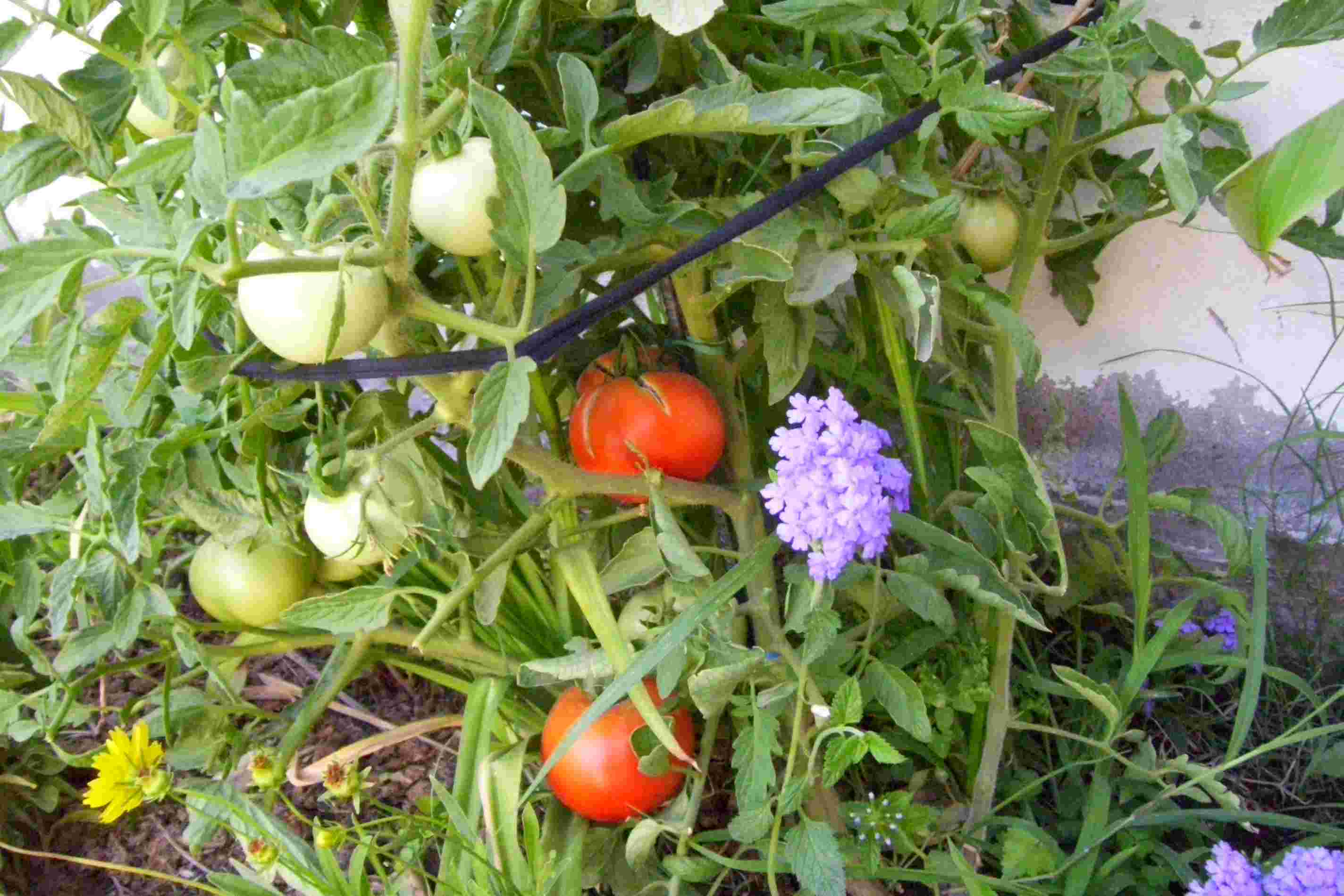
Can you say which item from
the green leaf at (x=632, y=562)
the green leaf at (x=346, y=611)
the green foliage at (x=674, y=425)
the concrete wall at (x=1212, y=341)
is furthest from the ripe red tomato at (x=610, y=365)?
the concrete wall at (x=1212, y=341)

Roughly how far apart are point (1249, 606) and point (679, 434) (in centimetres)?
73

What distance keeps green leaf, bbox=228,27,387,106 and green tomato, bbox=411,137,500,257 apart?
2.9 inches

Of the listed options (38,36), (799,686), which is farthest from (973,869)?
(38,36)

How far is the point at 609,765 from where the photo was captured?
2.95ft

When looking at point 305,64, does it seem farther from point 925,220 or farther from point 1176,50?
point 1176,50

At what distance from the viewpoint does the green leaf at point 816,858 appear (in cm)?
75

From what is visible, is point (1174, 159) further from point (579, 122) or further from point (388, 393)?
point (388, 393)

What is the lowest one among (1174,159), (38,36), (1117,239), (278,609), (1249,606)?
(1249,606)

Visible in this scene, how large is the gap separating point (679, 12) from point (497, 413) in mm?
253

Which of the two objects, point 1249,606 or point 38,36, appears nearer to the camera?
point 1249,606

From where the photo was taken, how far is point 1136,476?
890 mm

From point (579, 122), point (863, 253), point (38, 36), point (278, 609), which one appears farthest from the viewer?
point (38, 36)

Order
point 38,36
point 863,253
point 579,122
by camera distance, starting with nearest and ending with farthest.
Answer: point 579,122, point 863,253, point 38,36

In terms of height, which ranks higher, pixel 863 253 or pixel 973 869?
pixel 863 253
